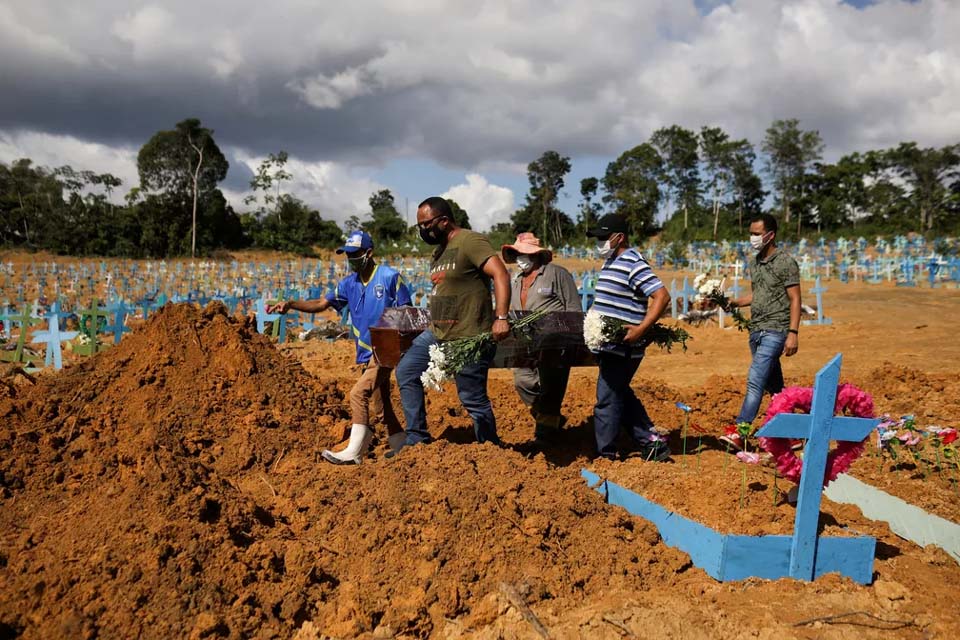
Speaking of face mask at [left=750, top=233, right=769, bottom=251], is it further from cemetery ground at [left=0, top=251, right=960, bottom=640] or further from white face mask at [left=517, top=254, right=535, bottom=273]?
white face mask at [left=517, top=254, right=535, bottom=273]

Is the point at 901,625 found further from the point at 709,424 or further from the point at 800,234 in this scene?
the point at 800,234

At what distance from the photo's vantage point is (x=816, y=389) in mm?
2959

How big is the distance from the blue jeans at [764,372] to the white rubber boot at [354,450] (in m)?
2.74

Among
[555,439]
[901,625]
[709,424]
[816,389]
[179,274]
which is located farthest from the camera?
[179,274]

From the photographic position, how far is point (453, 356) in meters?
4.04

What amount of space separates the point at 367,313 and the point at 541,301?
1.38 meters

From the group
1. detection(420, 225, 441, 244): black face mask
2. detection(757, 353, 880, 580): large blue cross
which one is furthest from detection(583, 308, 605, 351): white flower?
detection(757, 353, 880, 580): large blue cross

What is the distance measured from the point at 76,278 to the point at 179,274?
609 centimetres

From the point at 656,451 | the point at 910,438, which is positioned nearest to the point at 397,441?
the point at 656,451

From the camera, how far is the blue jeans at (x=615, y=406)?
439 cm

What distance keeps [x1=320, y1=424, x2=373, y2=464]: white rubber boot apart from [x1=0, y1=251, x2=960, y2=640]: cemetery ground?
0.47ft

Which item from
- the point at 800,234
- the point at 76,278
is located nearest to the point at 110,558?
the point at 76,278

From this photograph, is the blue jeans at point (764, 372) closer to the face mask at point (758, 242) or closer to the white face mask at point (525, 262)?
the face mask at point (758, 242)

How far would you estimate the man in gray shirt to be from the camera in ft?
17.6
